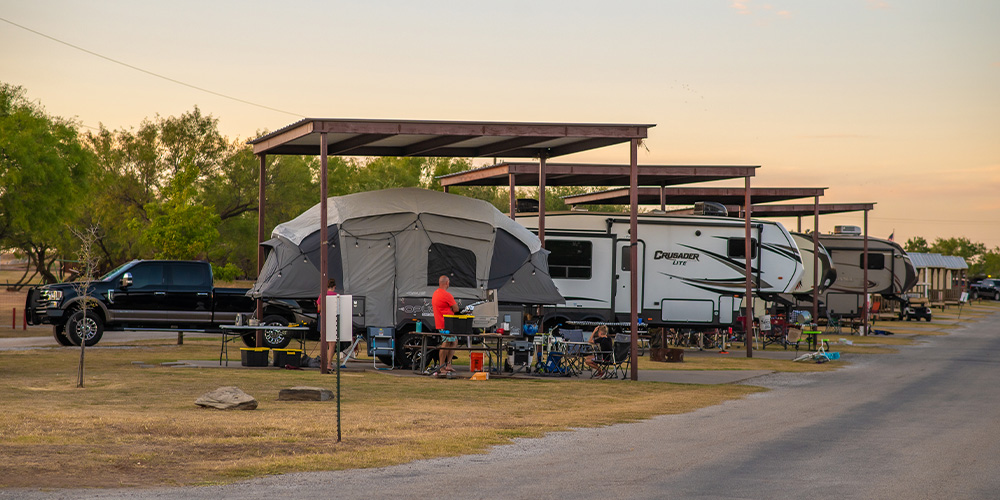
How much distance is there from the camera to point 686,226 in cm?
2709

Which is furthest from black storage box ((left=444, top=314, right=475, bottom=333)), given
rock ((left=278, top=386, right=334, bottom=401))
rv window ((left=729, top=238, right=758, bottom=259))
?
rv window ((left=729, top=238, right=758, bottom=259))

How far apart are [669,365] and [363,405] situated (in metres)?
10.4

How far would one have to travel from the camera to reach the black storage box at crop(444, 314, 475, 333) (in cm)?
1777

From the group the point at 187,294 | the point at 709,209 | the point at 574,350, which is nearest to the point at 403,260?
the point at 574,350

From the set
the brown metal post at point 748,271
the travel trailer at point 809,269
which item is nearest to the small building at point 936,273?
the travel trailer at point 809,269

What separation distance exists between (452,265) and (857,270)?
25444 mm

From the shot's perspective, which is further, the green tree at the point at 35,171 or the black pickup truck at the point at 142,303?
the green tree at the point at 35,171

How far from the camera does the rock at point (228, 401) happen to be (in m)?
12.7

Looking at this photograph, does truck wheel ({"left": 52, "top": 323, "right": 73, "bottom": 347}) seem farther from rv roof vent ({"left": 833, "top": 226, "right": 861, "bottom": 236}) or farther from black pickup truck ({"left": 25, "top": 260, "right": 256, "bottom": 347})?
rv roof vent ({"left": 833, "top": 226, "right": 861, "bottom": 236})

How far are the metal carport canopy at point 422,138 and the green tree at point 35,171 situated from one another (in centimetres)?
2332

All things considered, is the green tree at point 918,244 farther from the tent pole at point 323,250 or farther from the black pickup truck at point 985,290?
the tent pole at point 323,250

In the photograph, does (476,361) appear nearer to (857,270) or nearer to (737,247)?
(737,247)

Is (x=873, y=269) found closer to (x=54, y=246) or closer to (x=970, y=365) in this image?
(x=970, y=365)

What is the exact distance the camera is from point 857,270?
41.0 m
